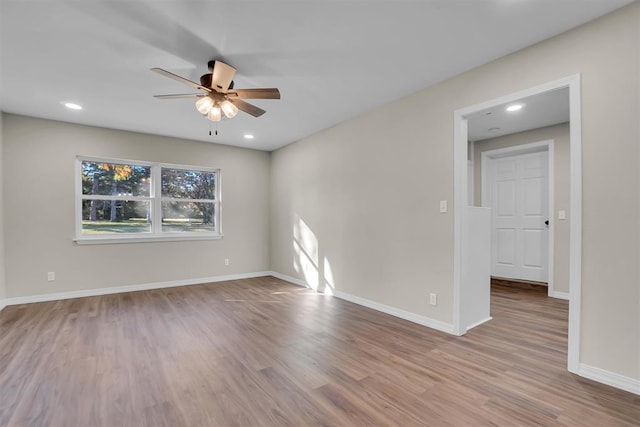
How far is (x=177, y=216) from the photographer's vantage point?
5164 mm

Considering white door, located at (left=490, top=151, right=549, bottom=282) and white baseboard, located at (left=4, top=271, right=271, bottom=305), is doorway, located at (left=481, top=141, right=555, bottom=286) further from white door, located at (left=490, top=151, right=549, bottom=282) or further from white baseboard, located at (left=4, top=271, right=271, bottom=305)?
white baseboard, located at (left=4, top=271, right=271, bottom=305)

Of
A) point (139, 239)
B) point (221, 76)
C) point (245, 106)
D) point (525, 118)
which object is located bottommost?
point (139, 239)

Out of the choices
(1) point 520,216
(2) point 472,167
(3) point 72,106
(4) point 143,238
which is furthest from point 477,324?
(3) point 72,106

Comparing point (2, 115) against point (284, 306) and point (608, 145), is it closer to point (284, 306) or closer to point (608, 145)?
point (284, 306)

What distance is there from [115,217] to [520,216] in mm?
6597

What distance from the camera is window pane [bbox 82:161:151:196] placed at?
14.6 feet

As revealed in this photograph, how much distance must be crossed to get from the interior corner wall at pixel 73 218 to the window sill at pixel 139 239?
0.07 meters

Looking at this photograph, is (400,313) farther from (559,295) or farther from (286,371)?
(559,295)

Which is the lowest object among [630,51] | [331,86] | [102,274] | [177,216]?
[102,274]

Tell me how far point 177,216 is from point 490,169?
564 cm

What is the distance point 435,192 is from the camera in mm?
3051

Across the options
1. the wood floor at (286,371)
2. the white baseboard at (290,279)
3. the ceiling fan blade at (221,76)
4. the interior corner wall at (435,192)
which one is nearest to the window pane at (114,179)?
the wood floor at (286,371)

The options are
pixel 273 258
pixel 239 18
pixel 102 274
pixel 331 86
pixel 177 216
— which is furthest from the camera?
pixel 273 258

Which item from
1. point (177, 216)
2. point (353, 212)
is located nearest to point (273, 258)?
point (177, 216)
